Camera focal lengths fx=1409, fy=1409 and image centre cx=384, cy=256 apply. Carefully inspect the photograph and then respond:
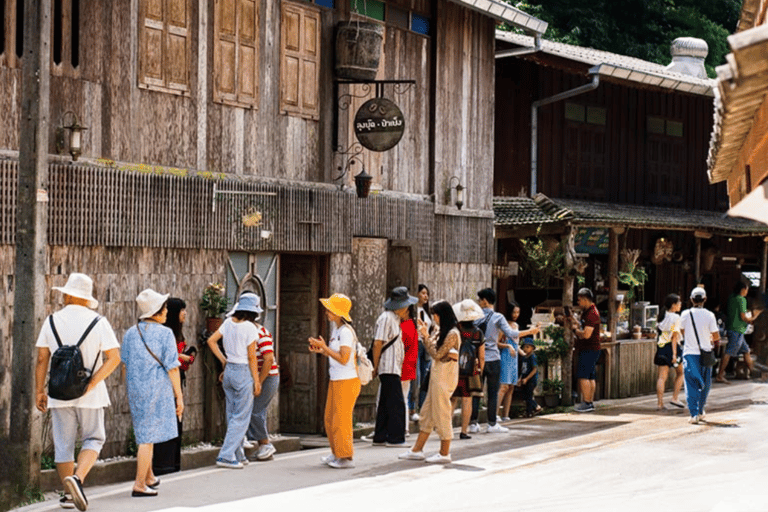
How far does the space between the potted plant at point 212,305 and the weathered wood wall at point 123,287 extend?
0.07 m

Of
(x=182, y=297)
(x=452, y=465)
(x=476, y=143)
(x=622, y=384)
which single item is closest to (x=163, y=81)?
(x=182, y=297)

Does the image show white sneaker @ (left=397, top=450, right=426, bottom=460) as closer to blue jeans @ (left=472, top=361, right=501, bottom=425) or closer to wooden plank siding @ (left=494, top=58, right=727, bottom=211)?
blue jeans @ (left=472, top=361, right=501, bottom=425)

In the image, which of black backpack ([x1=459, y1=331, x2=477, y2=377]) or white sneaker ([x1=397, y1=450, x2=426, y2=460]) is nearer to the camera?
white sneaker ([x1=397, y1=450, x2=426, y2=460])

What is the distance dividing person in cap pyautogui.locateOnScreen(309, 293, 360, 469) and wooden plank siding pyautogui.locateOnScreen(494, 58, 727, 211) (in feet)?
36.0

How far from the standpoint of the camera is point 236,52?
15.6 metres

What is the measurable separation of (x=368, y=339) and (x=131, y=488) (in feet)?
19.0

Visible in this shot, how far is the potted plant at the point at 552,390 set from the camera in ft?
69.8

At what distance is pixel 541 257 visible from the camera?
22.7m

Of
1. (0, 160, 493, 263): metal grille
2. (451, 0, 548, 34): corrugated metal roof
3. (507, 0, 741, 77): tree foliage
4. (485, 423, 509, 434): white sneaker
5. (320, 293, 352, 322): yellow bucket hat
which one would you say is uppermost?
(507, 0, 741, 77): tree foliage

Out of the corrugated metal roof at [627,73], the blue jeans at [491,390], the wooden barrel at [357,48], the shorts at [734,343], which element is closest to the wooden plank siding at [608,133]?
the corrugated metal roof at [627,73]

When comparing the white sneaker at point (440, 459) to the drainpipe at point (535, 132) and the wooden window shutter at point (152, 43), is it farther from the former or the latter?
the drainpipe at point (535, 132)

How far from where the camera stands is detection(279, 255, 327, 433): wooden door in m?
17.4

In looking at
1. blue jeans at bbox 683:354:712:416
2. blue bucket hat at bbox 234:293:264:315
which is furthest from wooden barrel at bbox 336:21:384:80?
blue jeans at bbox 683:354:712:416

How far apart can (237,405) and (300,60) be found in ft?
15.3
